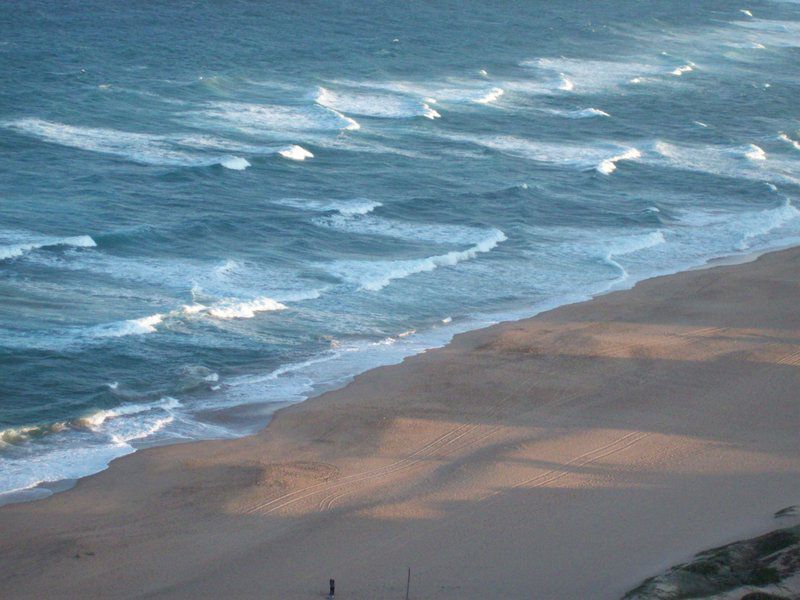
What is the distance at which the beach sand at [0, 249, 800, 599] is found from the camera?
1566 cm

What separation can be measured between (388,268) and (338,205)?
23.1 ft

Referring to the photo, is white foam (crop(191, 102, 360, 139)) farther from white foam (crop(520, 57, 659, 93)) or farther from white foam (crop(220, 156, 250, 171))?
white foam (crop(520, 57, 659, 93))

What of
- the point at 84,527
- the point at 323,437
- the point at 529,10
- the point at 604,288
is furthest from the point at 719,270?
the point at 529,10

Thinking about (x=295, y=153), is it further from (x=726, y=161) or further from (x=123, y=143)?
(x=726, y=161)

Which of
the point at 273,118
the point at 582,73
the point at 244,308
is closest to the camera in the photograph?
the point at 244,308

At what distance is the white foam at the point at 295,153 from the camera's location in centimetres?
4434

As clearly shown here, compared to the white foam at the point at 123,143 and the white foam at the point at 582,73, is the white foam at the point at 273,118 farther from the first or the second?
the white foam at the point at 582,73

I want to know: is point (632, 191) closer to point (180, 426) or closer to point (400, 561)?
point (180, 426)

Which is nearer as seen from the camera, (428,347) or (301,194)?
(428,347)

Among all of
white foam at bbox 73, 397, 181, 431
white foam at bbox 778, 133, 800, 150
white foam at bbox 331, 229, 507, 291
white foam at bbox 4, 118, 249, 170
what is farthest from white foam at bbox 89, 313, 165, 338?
white foam at bbox 778, 133, 800, 150

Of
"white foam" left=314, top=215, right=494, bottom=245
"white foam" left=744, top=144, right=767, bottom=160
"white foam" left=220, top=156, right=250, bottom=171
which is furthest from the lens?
"white foam" left=744, top=144, right=767, bottom=160

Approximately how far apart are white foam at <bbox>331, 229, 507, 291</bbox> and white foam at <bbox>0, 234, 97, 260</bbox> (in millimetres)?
7522

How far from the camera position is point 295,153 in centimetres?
4459

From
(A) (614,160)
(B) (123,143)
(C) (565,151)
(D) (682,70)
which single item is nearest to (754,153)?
(A) (614,160)
